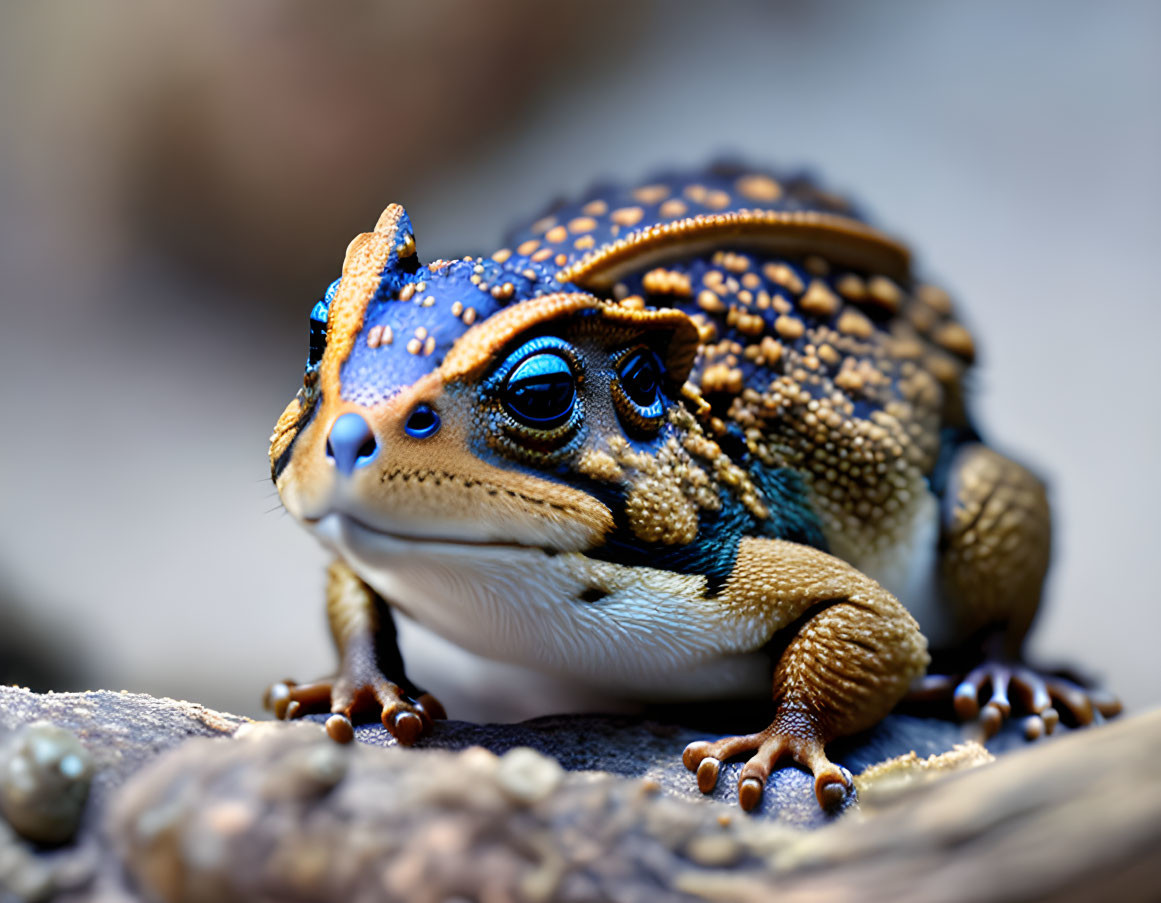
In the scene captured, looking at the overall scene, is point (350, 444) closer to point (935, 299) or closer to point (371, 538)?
point (371, 538)

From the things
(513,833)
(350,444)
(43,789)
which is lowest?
(43,789)

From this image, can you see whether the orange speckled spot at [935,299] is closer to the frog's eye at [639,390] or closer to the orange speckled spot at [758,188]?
the orange speckled spot at [758,188]

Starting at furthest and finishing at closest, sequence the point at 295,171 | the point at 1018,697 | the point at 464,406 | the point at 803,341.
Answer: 1. the point at 295,171
2. the point at 1018,697
3. the point at 803,341
4. the point at 464,406

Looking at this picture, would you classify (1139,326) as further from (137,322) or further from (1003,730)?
(137,322)

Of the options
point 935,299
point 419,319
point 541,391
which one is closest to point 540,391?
point 541,391

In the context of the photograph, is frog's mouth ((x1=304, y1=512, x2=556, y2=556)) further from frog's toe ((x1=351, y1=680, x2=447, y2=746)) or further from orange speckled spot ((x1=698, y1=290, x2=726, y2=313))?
orange speckled spot ((x1=698, y1=290, x2=726, y2=313))
